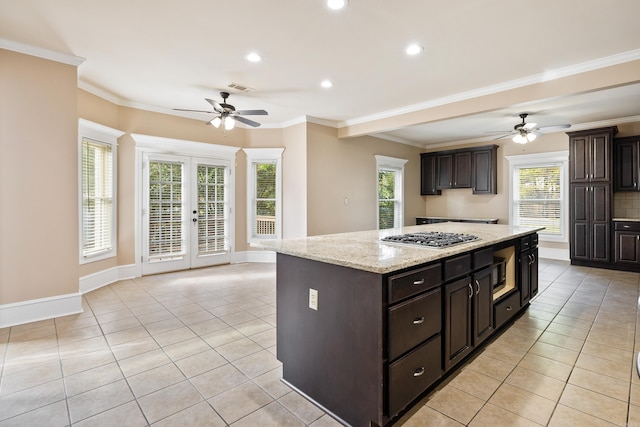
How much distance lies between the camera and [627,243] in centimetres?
545

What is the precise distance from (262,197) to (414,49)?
13.2ft

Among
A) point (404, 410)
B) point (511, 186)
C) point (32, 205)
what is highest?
point (511, 186)

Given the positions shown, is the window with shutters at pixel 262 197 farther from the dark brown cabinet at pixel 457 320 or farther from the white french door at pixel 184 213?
the dark brown cabinet at pixel 457 320

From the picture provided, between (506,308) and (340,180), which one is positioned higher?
(340,180)

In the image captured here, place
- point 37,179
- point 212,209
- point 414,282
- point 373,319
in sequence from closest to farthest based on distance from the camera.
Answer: point 373,319 < point 414,282 < point 37,179 < point 212,209

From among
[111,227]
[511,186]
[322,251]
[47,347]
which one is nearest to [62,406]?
[47,347]

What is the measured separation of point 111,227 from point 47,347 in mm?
2455

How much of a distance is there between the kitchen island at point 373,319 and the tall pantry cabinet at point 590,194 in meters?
4.78

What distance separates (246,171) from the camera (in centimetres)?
638

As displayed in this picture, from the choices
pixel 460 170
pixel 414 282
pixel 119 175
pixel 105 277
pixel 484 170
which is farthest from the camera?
pixel 460 170

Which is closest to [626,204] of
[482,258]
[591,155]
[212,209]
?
[591,155]

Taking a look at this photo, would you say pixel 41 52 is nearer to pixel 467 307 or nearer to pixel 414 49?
pixel 414 49

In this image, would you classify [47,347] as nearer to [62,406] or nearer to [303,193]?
[62,406]

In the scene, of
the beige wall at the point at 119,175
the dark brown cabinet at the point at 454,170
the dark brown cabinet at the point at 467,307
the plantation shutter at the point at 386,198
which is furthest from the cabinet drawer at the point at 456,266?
the dark brown cabinet at the point at 454,170
